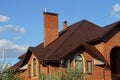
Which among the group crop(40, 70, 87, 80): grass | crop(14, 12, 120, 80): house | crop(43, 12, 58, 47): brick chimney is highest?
crop(43, 12, 58, 47): brick chimney

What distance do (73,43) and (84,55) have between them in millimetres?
2301

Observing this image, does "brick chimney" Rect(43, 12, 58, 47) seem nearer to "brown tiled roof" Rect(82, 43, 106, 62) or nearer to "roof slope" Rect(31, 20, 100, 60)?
"roof slope" Rect(31, 20, 100, 60)

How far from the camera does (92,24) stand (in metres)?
34.8

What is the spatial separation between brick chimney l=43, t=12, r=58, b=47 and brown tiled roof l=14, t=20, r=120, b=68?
0.58m

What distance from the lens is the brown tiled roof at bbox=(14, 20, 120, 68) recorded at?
28.4 metres

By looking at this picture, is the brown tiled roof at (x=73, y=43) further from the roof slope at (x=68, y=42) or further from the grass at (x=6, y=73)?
the grass at (x=6, y=73)

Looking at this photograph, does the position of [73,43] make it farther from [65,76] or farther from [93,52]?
[65,76]

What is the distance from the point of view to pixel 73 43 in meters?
30.5

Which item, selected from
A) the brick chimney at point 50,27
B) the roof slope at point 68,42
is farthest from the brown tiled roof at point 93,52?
the brick chimney at point 50,27

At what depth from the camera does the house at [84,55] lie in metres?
28.1

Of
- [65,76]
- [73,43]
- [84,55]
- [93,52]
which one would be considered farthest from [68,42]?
[65,76]

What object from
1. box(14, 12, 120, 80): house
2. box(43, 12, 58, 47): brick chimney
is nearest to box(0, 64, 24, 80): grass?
box(14, 12, 120, 80): house

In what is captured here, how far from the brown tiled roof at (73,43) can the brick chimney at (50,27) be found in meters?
0.58

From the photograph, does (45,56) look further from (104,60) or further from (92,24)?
(92,24)
